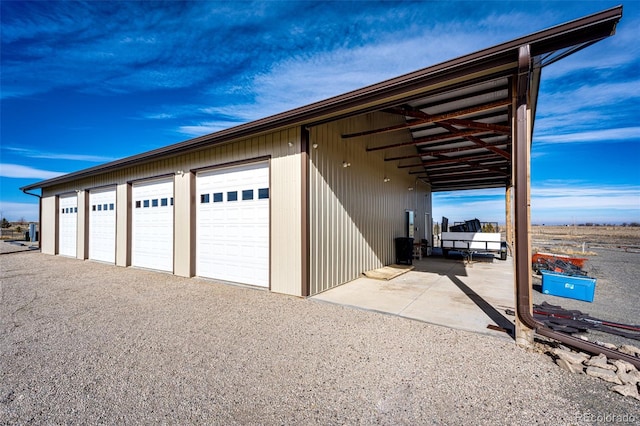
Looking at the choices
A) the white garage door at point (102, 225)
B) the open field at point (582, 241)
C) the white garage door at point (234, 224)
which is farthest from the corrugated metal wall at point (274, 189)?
the open field at point (582, 241)

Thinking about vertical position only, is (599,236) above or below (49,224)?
below

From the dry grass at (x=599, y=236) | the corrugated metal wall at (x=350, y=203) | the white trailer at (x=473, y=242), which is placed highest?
the corrugated metal wall at (x=350, y=203)

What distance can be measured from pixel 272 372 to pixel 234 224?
185 inches

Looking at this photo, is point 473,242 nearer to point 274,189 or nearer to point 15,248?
point 274,189

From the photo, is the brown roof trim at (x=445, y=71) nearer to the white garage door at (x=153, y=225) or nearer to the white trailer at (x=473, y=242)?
the white garage door at (x=153, y=225)

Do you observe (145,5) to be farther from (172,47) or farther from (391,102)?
(391,102)

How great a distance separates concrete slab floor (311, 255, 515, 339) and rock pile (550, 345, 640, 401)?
0.75m

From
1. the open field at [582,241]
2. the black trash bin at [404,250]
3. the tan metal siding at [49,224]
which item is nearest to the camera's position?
the black trash bin at [404,250]

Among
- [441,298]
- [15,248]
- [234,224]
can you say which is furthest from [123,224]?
[15,248]

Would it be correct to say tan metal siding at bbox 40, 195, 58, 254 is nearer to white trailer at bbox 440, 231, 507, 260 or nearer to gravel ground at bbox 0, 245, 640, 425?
gravel ground at bbox 0, 245, 640, 425

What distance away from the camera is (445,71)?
12.4ft

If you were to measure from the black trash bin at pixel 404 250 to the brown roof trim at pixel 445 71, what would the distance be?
6.47 metres

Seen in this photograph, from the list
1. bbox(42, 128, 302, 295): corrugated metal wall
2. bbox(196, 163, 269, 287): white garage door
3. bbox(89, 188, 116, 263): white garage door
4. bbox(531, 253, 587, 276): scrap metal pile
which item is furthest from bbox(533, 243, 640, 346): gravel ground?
bbox(89, 188, 116, 263): white garage door

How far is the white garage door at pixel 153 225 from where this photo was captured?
8641 millimetres
